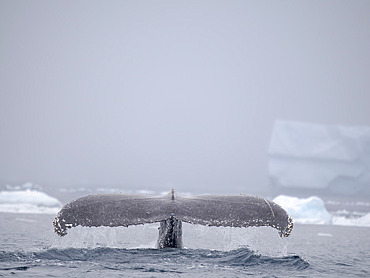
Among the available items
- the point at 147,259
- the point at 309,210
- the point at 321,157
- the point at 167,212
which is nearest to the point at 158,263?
the point at 147,259

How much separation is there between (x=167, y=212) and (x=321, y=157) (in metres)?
54.0

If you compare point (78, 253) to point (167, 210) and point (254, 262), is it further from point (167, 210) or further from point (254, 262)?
point (254, 262)

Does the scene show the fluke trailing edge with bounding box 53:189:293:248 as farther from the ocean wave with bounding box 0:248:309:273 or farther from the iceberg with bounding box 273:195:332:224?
the iceberg with bounding box 273:195:332:224

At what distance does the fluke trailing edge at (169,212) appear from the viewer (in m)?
5.22

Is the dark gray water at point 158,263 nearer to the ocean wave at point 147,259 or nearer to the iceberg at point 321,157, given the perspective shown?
the ocean wave at point 147,259

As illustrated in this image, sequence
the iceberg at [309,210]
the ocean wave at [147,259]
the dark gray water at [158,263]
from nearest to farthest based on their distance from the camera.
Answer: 1. the dark gray water at [158,263]
2. the ocean wave at [147,259]
3. the iceberg at [309,210]

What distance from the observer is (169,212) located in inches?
215

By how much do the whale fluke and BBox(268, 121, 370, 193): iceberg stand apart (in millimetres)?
51944

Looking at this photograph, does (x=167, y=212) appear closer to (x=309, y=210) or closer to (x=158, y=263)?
(x=158, y=263)

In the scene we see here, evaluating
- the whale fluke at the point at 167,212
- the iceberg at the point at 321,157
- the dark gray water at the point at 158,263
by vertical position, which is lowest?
the dark gray water at the point at 158,263

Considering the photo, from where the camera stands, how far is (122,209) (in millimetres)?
5492

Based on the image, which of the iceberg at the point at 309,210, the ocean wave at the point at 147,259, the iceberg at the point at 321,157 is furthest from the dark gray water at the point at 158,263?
the iceberg at the point at 321,157

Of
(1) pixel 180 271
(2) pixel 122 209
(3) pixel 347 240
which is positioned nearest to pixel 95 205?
(2) pixel 122 209


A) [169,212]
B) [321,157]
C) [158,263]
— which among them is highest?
[321,157]
